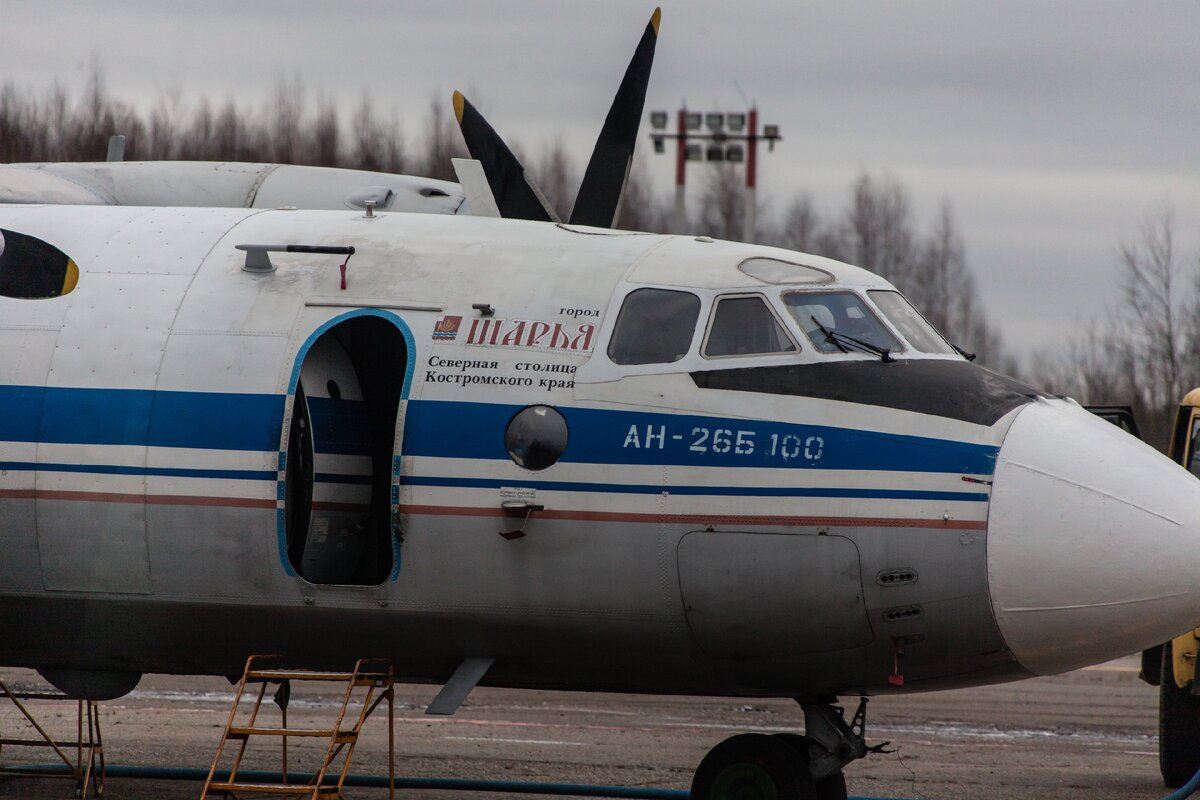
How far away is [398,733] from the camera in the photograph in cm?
1659

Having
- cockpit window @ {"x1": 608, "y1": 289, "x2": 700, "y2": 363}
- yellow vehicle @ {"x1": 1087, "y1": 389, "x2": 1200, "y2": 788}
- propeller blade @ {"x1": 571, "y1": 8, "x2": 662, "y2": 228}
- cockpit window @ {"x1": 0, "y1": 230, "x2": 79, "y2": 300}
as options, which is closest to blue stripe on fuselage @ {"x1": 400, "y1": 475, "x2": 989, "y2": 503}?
cockpit window @ {"x1": 608, "y1": 289, "x2": 700, "y2": 363}

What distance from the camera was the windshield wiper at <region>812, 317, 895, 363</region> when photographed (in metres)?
10.1

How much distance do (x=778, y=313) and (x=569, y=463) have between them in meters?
1.61

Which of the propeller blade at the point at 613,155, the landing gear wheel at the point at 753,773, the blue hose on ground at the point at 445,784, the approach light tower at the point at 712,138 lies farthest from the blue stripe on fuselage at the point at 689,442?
the approach light tower at the point at 712,138

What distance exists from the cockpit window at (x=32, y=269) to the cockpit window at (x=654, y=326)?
12.7 ft

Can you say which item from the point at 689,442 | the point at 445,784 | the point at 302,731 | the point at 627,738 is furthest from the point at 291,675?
the point at 627,738

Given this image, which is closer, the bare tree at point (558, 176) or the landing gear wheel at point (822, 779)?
the landing gear wheel at point (822, 779)

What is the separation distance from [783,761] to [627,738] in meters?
6.45

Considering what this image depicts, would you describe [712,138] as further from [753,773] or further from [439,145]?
[753,773]

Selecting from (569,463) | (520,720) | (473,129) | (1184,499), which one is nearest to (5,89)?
(520,720)

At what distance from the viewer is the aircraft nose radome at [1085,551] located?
9250 mm

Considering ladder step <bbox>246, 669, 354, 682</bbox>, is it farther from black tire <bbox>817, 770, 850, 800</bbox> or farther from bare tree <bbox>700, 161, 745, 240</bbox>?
bare tree <bbox>700, 161, 745, 240</bbox>

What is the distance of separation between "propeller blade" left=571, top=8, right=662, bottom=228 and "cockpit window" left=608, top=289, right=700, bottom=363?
242 centimetres

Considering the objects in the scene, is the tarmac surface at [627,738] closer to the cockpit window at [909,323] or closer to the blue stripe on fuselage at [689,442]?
the blue stripe on fuselage at [689,442]
